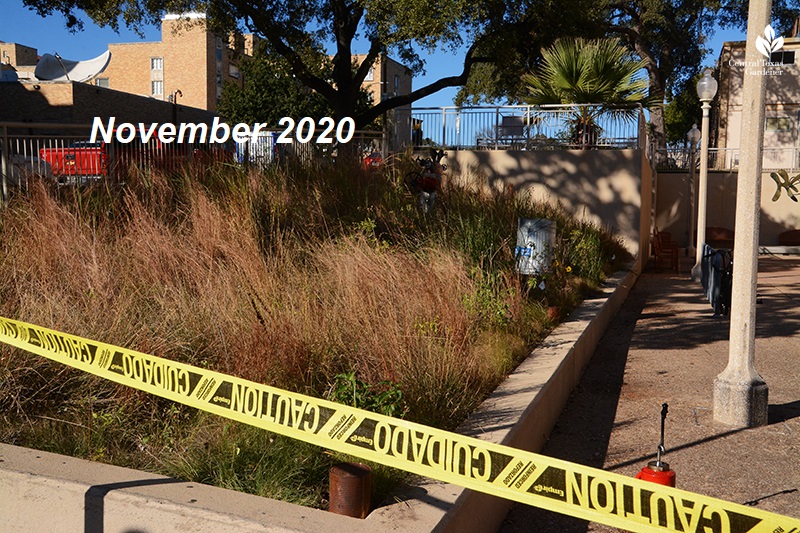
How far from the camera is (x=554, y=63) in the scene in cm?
1816

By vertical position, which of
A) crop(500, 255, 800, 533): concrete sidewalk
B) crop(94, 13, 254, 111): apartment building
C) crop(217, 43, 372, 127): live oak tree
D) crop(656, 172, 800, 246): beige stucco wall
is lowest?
crop(500, 255, 800, 533): concrete sidewalk

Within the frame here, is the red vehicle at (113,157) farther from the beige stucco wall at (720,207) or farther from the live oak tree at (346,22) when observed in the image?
the beige stucco wall at (720,207)

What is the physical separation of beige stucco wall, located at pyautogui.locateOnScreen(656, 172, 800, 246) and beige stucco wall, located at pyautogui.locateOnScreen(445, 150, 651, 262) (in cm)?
1006

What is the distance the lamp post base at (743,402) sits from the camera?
6238mm

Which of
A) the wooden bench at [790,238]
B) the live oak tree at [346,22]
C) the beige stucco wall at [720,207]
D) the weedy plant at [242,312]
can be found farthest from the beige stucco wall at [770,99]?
the weedy plant at [242,312]

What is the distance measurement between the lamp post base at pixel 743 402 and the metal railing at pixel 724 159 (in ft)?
77.3

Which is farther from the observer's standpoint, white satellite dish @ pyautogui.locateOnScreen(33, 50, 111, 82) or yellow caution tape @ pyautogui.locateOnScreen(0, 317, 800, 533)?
white satellite dish @ pyautogui.locateOnScreen(33, 50, 111, 82)

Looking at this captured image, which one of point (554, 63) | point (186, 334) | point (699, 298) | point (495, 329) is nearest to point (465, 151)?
point (554, 63)

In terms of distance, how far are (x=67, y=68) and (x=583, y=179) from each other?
25876mm

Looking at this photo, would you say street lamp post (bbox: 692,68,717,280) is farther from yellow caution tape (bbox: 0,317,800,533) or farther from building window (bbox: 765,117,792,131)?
building window (bbox: 765,117,792,131)

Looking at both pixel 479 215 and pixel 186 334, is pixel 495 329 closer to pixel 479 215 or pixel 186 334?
pixel 186 334

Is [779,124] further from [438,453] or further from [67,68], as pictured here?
[438,453]

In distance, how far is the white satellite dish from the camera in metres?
33.1

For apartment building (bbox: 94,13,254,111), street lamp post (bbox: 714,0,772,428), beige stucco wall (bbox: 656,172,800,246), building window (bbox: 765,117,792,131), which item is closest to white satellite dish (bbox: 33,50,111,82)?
beige stucco wall (bbox: 656,172,800,246)
